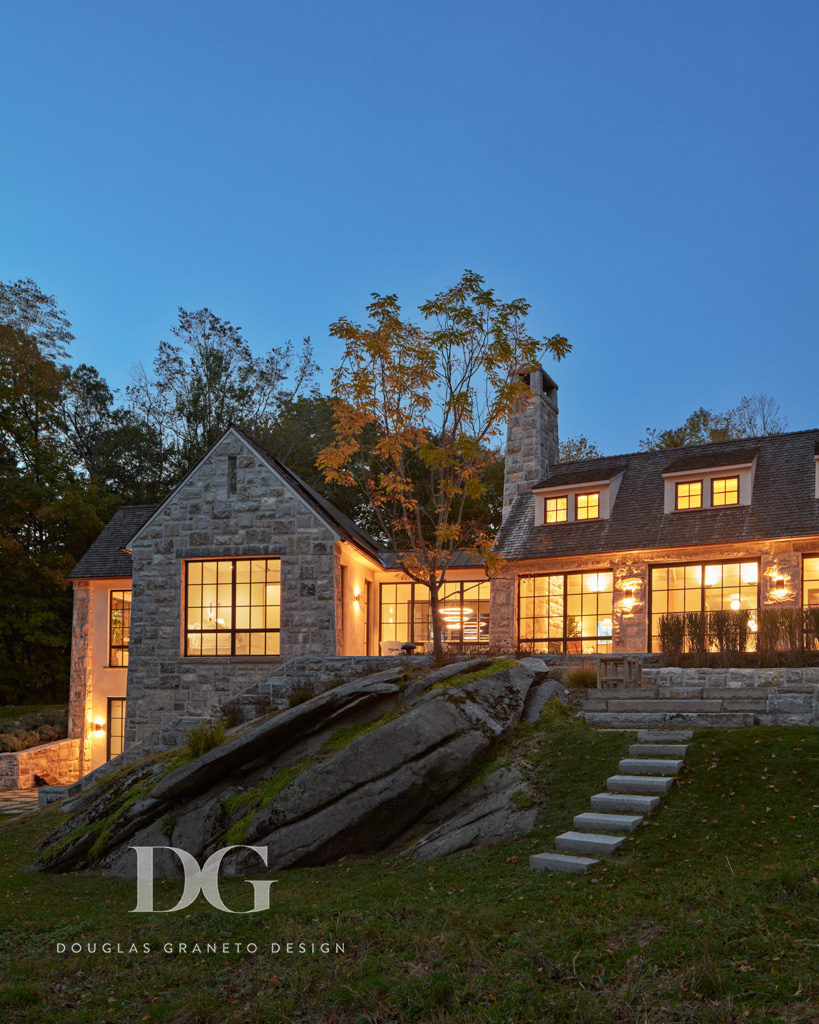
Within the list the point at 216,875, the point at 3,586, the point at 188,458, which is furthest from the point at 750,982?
the point at 188,458

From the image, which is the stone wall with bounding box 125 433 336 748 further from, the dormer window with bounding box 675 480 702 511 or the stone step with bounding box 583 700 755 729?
the dormer window with bounding box 675 480 702 511

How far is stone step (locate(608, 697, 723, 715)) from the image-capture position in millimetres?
11422

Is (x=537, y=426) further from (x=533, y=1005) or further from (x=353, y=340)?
(x=533, y=1005)

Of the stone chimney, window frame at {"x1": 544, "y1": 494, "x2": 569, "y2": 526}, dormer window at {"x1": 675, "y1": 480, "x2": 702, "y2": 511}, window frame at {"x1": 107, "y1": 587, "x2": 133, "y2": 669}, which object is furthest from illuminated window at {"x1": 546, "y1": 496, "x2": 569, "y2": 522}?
window frame at {"x1": 107, "y1": 587, "x2": 133, "y2": 669}

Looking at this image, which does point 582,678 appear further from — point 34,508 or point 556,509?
point 34,508

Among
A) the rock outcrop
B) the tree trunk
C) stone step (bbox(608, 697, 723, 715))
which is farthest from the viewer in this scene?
the tree trunk

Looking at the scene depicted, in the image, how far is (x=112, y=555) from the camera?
23.5 meters

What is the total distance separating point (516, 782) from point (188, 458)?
93.8 ft

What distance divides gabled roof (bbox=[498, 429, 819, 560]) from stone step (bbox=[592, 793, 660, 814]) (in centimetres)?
1091

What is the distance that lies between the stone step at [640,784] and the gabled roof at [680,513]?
10.4m

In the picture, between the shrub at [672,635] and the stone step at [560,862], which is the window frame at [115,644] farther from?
the stone step at [560,862]

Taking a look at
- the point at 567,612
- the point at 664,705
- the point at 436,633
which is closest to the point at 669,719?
the point at 664,705

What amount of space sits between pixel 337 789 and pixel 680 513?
12576 millimetres

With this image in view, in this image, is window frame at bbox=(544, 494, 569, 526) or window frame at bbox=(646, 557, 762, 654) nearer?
window frame at bbox=(646, 557, 762, 654)
